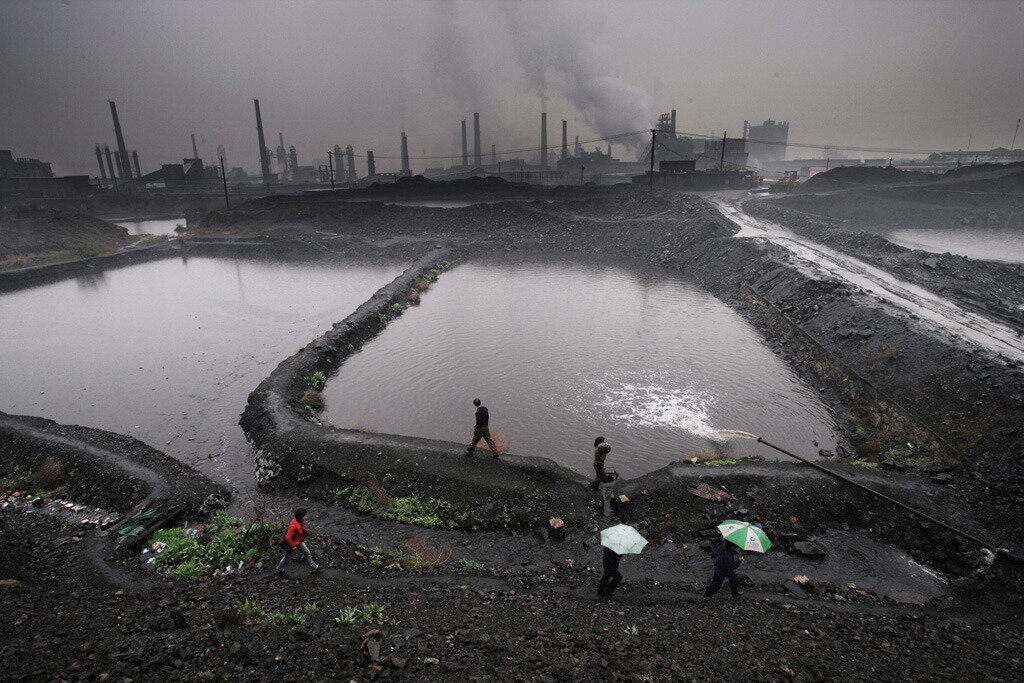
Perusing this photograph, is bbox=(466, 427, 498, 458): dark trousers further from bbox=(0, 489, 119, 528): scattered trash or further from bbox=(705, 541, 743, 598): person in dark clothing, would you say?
bbox=(0, 489, 119, 528): scattered trash

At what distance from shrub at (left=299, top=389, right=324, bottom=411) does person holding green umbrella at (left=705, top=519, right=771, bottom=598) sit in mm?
11886

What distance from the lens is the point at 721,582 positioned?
25.2ft

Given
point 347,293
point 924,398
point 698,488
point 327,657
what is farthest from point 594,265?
point 327,657

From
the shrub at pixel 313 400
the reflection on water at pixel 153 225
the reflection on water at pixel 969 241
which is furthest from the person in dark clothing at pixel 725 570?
the reflection on water at pixel 153 225

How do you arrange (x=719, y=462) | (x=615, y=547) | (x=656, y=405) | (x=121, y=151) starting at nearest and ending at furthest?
(x=615, y=547)
(x=719, y=462)
(x=656, y=405)
(x=121, y=151)

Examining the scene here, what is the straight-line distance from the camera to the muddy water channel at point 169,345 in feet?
45.7

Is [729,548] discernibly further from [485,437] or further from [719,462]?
[485,437]

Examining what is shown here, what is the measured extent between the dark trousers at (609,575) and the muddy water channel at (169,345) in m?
8.66

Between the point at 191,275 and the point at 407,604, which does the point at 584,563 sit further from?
the point at 191,275

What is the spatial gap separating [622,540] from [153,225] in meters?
82.0

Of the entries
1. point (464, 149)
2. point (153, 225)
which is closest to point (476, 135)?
point (464, 149)

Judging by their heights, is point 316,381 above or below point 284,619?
below

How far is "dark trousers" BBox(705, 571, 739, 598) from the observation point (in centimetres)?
753

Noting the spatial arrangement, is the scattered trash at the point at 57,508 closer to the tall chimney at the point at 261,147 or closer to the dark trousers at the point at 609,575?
the dark trousers at the point at 609,575
